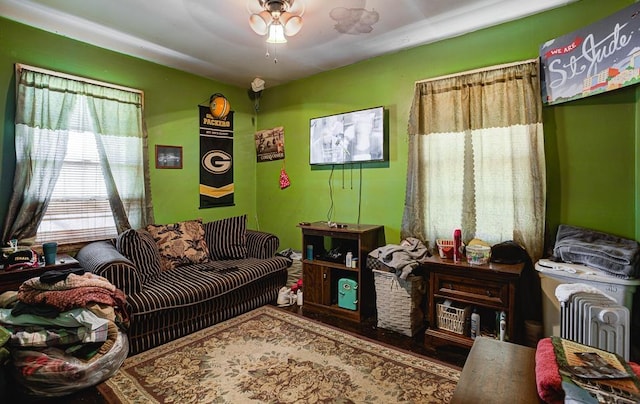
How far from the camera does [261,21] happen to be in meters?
2.27

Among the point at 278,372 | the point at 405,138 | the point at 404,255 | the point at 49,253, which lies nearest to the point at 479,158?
the point at 405,138

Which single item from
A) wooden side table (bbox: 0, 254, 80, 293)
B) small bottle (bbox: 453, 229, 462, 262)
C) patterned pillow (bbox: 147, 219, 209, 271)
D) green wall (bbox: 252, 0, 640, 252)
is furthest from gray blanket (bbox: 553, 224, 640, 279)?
wooden side table (bbox: 0, 254, 80, 293)

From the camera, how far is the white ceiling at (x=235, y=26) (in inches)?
92.2

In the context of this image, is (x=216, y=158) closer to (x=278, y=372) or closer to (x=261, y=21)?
(x=261, y=21)

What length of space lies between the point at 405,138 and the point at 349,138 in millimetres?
577

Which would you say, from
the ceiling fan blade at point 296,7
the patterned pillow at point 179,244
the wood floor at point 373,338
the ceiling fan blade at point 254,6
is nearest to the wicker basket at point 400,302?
the wood floor at point 373,338

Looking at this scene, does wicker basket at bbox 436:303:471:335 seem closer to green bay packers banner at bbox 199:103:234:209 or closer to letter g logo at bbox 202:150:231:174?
green bay packers banner at bbox 199:103:234:209

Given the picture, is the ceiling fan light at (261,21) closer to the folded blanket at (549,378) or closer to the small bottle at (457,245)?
the small bottle at (457,245)

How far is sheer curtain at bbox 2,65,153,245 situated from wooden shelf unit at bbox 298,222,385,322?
1.75 meters

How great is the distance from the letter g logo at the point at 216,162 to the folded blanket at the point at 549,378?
366 centimetres

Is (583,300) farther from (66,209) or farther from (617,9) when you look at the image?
(66,209)

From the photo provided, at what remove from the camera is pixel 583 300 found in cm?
159

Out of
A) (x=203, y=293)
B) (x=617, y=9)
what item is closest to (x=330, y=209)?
(x=203, y=293)

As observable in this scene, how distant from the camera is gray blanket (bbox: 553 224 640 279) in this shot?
5.95 feet
